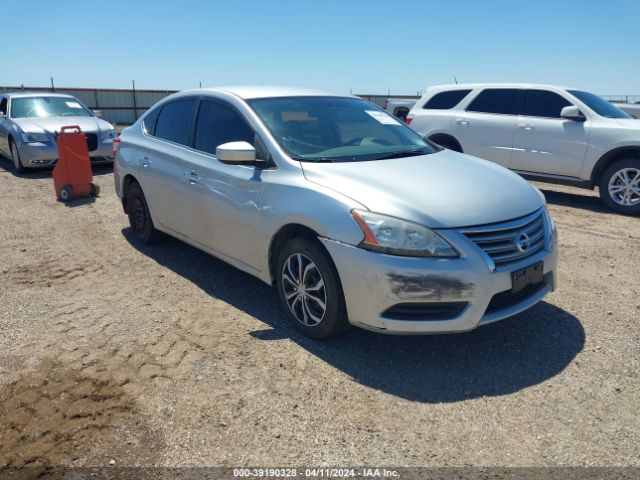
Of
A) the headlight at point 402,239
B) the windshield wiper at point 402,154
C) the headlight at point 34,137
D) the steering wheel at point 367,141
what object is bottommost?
the headlight at point 402,239

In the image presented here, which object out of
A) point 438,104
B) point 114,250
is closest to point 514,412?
point 114,250

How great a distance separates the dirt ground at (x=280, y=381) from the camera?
2.58 meters

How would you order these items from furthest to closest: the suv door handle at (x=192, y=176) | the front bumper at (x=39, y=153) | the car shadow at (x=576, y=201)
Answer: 1. the front bumper at (x=39, y=153)
2. the car shadow at (x=576, y=201)
3. the suv door handle at (x=192, y=176)

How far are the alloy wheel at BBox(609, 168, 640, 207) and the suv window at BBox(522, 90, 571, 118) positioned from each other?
130cm

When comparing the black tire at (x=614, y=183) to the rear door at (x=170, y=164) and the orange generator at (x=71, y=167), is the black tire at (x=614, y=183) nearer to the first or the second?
the rear door at (x=170, y=164)

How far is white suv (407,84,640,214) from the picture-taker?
24.5 ft

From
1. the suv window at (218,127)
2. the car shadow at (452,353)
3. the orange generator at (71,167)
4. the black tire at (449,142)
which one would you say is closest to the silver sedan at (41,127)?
the orange generator at (71,167)

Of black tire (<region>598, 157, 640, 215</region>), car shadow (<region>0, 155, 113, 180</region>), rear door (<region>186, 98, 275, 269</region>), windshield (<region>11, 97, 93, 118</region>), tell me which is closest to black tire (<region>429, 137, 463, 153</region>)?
black tire (<region>598, 157, 640, 215</region>)

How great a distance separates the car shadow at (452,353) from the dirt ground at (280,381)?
0.01 metres

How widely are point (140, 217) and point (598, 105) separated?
685 cm

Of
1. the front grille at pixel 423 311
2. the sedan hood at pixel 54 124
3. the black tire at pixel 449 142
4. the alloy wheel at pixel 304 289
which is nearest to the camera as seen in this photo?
the front grille at pixel 423 311

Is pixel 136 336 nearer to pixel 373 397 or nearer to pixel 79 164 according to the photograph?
pixel 373 397

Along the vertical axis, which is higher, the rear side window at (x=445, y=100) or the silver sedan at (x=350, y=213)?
the rear side window at (x=445, y=100)

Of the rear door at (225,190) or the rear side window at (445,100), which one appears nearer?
the rear door at (225,190)
